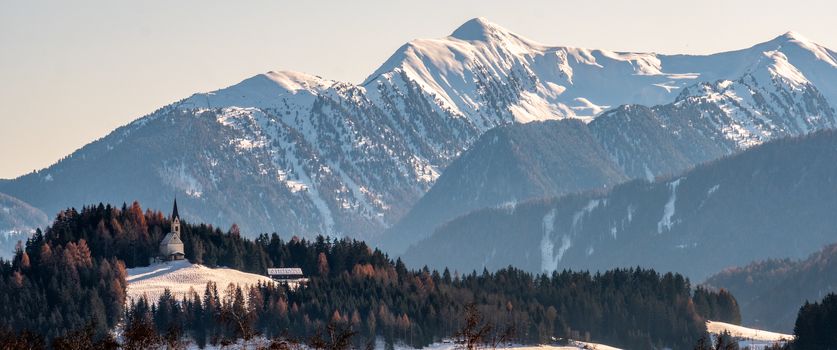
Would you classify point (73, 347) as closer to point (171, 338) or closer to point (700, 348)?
point (171, 338)

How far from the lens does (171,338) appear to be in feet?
649

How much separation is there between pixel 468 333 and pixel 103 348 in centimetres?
3876

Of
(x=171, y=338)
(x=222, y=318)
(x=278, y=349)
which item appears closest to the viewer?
(x=278, y=349)

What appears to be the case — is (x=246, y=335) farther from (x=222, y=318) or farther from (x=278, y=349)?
(x=222, y=318)

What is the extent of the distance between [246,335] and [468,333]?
61.4ft

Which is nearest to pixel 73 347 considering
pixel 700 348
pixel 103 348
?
pixel 103 348

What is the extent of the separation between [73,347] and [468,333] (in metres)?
35.9

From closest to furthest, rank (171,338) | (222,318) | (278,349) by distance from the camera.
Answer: (278,349)
(222,318)
(171,338)

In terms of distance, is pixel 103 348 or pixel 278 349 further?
pixel 103 348

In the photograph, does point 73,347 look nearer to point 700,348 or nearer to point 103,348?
point 103,348

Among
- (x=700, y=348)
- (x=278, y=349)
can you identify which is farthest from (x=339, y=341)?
(x=700, y=348)

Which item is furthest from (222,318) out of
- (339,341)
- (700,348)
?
(700,348)

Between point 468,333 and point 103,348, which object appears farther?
point 103,348

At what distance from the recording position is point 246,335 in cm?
17138
